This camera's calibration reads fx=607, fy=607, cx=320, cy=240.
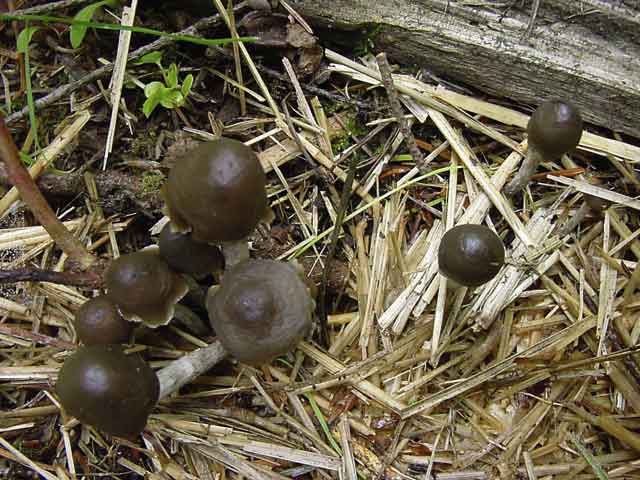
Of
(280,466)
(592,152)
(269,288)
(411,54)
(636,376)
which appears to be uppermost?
(411,54)

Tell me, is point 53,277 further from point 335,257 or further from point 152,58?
point 335,257

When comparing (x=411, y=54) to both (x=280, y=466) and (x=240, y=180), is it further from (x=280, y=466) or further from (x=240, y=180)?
(x=280, y=466)

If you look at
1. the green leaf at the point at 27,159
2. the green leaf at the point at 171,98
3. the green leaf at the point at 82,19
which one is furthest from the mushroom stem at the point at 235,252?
the green leaf at the point at 82,19

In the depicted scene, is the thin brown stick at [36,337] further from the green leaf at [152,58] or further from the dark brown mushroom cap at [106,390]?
the green leaf at [152,58]

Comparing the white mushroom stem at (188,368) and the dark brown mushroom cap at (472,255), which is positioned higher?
the dark brown mushroom cap at (472,255)

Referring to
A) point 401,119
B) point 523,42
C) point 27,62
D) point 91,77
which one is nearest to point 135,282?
point 91,77

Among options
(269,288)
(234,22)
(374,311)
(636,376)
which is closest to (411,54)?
(234,22)
